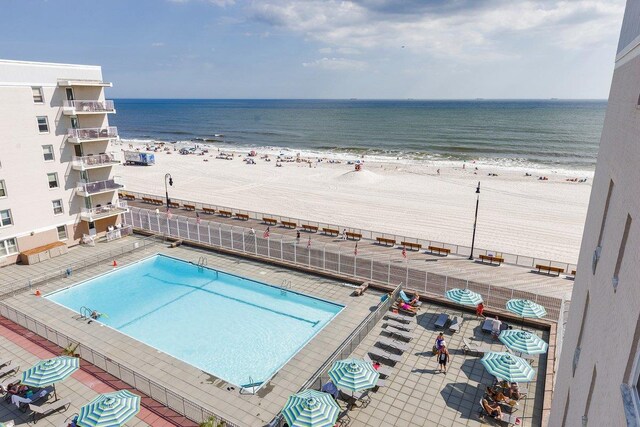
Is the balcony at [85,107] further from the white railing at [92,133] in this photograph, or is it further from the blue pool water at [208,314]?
the blue pool water at [208,314]

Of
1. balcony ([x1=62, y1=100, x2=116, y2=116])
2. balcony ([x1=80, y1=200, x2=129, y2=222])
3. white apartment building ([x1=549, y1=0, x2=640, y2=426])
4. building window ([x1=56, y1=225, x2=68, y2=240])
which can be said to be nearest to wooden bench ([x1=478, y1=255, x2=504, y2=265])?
white apartment building ([x1=549, y1=0, x2=640, y2=426])

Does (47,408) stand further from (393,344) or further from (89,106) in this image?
(89,106)

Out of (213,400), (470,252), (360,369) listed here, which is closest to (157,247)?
(213,400)

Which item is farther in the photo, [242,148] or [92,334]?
[242,148]

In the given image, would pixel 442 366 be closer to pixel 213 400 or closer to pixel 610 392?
pixel 213 400

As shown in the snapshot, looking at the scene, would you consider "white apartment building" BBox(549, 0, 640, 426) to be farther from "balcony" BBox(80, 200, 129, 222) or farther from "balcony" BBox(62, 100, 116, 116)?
"balcony" BBox(80, 200, 129, 222)

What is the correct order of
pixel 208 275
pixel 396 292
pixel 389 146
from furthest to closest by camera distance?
pixel 389 146
pixel 208 275
pixel 396 292
